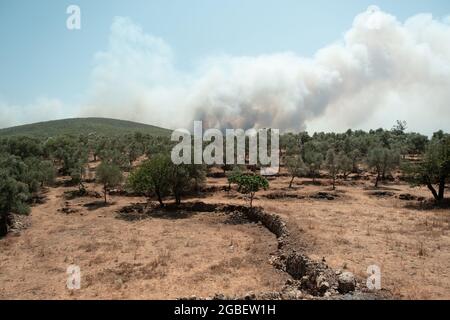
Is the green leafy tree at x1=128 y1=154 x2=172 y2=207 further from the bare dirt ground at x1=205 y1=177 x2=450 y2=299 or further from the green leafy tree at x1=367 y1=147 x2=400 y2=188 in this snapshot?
the green leafy tree at x1=367 y1=147 x2=400 y2=188

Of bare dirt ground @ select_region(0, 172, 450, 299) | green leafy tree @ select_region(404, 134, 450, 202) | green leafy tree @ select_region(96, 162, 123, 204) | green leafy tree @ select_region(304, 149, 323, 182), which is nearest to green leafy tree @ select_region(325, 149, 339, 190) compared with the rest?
green leafy tree @ select_region(304, 149, 323, 182)

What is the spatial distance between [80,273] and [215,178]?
38778 millimetres

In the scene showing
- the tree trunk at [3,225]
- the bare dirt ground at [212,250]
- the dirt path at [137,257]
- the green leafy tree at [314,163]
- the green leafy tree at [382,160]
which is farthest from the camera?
the green leafy tree at [314,163]

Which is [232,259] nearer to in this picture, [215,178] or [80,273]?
[80,273]

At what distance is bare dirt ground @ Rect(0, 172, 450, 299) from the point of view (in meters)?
22.3

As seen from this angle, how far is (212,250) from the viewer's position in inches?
1217

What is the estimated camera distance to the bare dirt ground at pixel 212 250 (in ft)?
73.3

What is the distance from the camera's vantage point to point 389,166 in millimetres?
59344

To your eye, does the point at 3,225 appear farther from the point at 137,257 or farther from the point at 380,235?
the point at 380,235

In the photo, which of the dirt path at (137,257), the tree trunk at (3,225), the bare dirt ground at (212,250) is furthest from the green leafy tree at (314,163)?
the tree trunk at (3,225)

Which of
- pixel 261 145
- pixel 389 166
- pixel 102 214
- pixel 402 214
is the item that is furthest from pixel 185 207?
pixel 261 145

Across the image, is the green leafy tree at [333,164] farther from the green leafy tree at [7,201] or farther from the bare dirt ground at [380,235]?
the green leafy tree at [7,201]

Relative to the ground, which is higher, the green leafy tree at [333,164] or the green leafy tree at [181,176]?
the green leafy tree at [333,164]

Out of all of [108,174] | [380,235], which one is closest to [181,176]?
[108,174]
